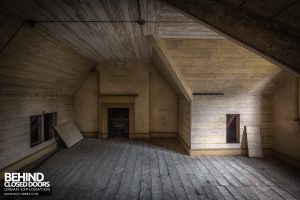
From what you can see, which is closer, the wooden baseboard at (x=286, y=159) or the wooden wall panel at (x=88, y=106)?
the wooden baseboard at (x=286, y=159)

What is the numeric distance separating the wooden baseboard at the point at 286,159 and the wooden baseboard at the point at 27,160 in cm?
723

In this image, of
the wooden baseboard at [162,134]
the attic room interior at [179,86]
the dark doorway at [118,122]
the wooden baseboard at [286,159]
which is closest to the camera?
the attic room interior at [179,86]

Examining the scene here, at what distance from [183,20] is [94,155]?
15.8ft

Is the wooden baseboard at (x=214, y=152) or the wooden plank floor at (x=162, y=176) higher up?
the wooden baseboard at (x=214, y=152)

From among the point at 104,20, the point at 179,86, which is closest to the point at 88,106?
the point at 179,86

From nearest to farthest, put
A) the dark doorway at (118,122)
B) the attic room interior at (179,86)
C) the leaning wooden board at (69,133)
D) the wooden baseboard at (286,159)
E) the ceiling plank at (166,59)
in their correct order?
the attic room interior at (179,86), the ceiling plank at (166,59), the wooden baseboard at (286,159), the leaning wooden board at (69,133), the dark doorway at (118,122)

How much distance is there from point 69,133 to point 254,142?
22.1 ft

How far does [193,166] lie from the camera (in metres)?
5.30

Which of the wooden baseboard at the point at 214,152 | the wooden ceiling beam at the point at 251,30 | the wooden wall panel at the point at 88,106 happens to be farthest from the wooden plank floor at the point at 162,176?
the wooden ceiling beam at the point at 251,30

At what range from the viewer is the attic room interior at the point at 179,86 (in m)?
2.10

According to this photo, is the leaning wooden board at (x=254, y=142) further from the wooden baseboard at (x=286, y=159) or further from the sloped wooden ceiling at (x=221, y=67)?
the sloped wooden ceiling at (x=221, y=67)

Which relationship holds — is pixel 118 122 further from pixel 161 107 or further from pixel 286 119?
pixel 286 119

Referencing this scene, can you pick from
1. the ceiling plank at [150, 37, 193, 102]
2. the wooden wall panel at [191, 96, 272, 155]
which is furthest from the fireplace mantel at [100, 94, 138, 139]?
the ceiling plank at [150, 37, 193, 102]

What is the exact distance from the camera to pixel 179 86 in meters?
6.00
